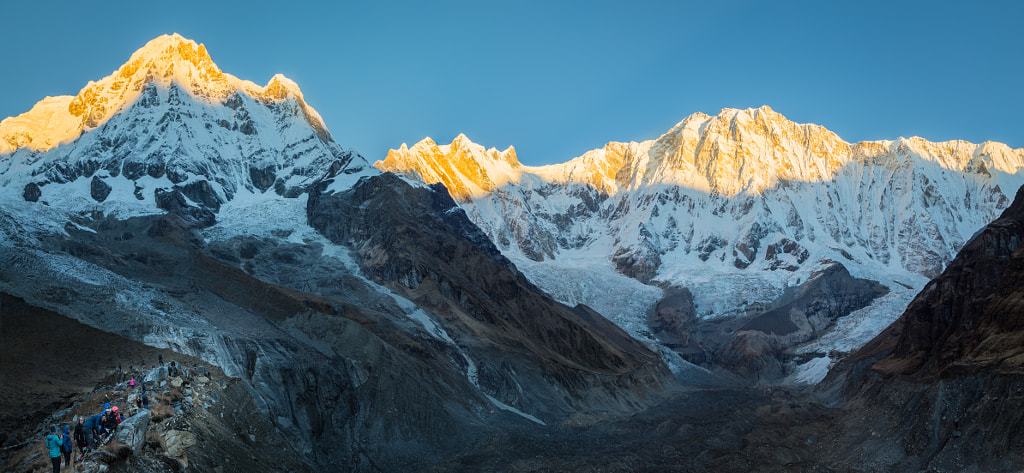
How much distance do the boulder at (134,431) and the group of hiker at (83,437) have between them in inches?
14.6

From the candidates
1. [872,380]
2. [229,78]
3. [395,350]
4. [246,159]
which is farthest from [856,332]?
[229,78]

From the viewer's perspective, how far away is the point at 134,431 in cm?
2491

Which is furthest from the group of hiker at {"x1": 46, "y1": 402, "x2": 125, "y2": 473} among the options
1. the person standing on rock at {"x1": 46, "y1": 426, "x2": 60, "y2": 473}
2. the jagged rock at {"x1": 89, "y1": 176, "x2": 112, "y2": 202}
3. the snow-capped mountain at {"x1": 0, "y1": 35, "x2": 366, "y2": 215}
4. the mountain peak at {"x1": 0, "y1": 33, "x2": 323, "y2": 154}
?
the mountain peak at {"x1": 0, "y1": 33, "x2": 323, "y2": 154}

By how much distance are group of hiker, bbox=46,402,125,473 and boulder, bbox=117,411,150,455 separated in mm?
371

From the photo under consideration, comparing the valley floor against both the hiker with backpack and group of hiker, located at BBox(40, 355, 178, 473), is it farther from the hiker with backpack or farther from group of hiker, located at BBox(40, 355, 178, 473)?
the hiker with backpack

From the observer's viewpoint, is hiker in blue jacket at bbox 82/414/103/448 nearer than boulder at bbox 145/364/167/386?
Yes

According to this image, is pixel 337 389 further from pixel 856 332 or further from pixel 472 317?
pixel 856 332

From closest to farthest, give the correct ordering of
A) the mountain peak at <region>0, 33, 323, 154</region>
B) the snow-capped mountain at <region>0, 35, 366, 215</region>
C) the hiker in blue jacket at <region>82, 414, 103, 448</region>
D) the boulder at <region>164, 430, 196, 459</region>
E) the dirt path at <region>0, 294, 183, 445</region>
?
the hiker in blue jacket at <region>82, 414, 103, 448</region>
the boulder at <region>164, 430, 196, 459</region>
the dirt path at <region>0, 294, 183, 445</region>
the snow-capped mountain at <region>0, 35, 366, 215</region>
the mountain peak at <region>0, 33, 323, 154</region>

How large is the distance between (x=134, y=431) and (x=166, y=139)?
145572mm

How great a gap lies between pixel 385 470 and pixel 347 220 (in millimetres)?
82426

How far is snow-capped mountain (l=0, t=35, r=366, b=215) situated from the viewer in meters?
138

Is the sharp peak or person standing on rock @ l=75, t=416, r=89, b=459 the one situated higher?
the sharp peak

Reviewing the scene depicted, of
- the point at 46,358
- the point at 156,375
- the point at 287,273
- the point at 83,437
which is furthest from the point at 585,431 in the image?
the point at 83,437

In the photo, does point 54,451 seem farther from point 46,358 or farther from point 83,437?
point 46,358
